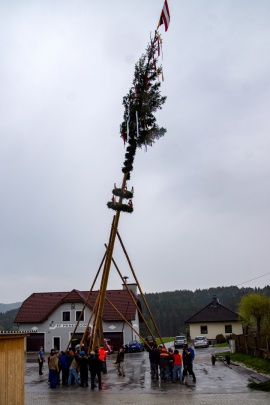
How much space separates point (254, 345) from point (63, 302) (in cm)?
2492

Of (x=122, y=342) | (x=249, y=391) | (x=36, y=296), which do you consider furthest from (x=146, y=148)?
(x=36, y=296)

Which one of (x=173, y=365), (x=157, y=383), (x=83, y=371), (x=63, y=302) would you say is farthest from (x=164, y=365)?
(x=63, y=302)

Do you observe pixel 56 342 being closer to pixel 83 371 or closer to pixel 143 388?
pixel 83 371

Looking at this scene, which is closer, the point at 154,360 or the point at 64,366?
the point at 64,366

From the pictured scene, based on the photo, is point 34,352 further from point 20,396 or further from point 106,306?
point 20,396

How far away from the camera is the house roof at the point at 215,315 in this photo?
54.2 meters

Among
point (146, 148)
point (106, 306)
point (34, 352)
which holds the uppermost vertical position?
point (146, 148)

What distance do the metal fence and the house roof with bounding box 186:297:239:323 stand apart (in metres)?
19.7

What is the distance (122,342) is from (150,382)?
2672cm

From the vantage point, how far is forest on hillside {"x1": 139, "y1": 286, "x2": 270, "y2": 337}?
349 ft

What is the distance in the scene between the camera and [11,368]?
1293 cm

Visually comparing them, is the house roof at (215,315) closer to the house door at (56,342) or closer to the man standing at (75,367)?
the house door at (56,342)

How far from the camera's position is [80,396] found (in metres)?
16.4

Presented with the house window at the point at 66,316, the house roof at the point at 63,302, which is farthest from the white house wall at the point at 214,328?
the house window at the point at 66,316
